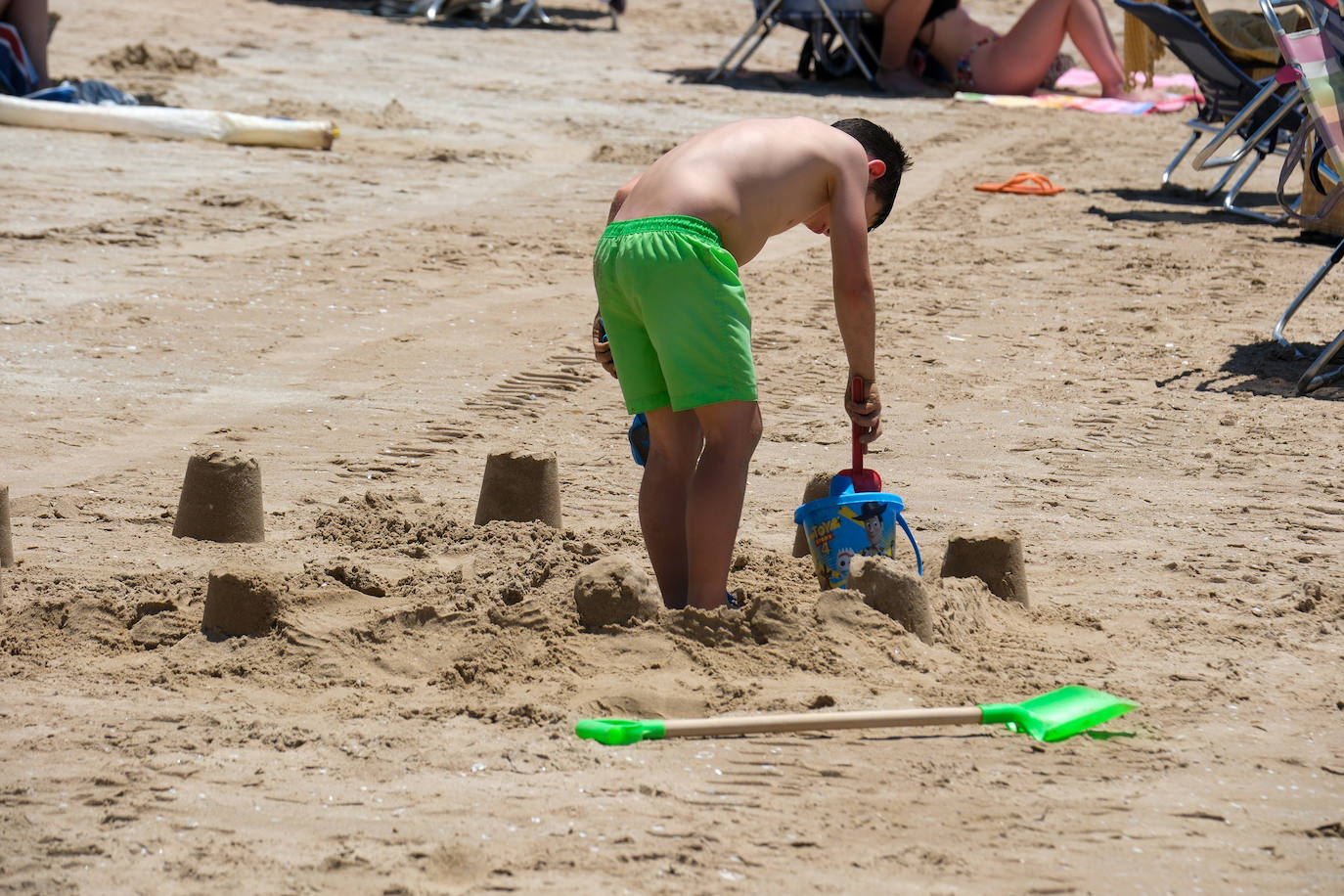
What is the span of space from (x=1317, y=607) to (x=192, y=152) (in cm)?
794

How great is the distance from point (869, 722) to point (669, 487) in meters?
0.87

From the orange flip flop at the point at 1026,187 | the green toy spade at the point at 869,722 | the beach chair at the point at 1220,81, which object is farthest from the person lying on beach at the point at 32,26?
the green toy spade at the point at 869,722

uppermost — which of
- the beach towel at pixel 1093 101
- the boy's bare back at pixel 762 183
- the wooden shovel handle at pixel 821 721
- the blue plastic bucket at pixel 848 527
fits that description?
the boy's bare back at pixel 762 183

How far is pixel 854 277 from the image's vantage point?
3.41m

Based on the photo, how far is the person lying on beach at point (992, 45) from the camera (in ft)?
45.6

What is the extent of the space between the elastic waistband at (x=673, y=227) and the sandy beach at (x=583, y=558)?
81 centimetres

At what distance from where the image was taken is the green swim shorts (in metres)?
3.28

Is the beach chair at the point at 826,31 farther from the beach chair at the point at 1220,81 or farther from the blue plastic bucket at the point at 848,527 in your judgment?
the blue plastic bucket at the point at 848,527

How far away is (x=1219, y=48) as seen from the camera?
355 inches

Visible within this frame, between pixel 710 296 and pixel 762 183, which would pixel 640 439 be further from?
pixel 762 183

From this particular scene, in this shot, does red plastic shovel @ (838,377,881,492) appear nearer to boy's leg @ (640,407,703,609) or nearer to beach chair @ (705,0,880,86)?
boy's leg @ (640,407,703,609)

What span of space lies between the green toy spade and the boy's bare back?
3.65ft

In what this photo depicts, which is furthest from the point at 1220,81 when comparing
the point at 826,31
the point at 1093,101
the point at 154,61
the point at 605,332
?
the point at 154,61

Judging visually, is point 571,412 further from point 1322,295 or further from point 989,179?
point 989,179
